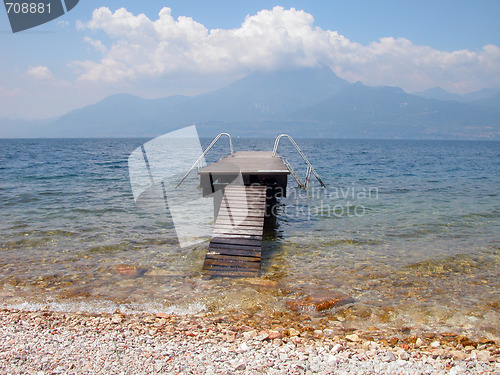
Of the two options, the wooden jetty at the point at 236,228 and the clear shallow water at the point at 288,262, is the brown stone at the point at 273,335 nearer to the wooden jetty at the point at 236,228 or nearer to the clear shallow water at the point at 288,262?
the clear shallow water at the point at 288,262

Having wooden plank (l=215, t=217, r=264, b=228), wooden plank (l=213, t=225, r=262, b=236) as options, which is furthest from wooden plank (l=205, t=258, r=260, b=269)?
wooden plank (l=215, t=217, r=264, b=228)

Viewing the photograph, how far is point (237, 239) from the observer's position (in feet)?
28.3

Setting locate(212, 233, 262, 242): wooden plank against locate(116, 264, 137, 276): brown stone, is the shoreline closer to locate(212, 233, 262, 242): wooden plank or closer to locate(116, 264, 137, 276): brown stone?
locate(116, 264, 137, 276): brown stone

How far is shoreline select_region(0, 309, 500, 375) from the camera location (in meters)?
4.42

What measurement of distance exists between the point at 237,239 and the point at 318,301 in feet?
8.91

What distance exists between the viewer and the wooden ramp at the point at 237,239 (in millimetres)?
8062

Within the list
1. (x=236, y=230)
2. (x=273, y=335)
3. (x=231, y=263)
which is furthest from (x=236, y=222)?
(x=273, y=335)

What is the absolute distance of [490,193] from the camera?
21438 mm

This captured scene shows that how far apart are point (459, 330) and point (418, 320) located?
1.98 ft

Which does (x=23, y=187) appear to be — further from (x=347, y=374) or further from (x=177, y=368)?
(x=347, y=374)

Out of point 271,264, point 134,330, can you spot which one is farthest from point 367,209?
point 134,330

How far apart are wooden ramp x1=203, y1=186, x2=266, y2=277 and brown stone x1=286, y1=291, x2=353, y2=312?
1.51 meters

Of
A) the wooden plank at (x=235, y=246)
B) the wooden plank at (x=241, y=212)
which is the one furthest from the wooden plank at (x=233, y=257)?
the wooden plank at (x=241, y=212)

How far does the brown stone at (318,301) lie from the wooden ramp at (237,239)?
151 centimetres
